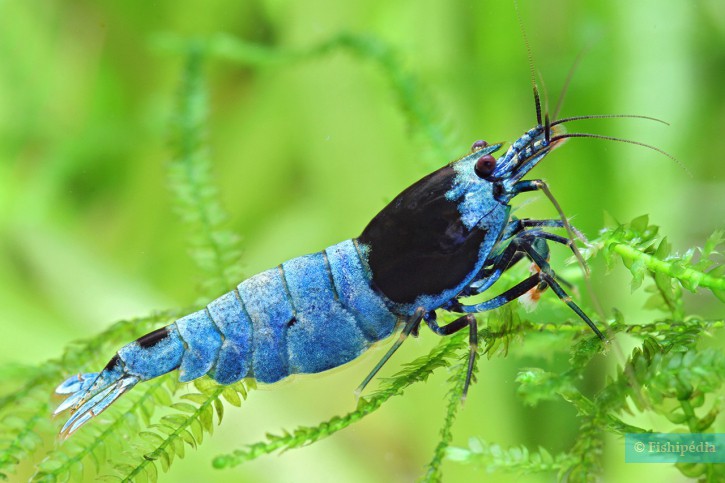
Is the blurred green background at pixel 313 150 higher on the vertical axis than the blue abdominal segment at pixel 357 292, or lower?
higher

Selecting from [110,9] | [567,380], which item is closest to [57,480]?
[567,380]

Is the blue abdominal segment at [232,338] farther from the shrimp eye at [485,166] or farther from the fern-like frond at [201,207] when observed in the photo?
the shrimp eye at [485,166]

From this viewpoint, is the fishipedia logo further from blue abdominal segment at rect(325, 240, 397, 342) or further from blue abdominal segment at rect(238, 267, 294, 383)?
blue abdominal segment at rect(238, 267, 294, 383)

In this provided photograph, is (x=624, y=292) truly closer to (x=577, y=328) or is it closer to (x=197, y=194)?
(x=577, y=328)

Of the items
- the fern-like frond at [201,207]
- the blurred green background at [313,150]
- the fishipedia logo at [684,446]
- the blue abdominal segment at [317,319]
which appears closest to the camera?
the fishipedia logo at [684,446]

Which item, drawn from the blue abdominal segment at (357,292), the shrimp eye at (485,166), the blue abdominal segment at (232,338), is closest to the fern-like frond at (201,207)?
the blue abdominal segment at (232,338)

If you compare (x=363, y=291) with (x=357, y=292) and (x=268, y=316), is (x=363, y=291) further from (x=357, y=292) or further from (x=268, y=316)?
(x=268, y=316)

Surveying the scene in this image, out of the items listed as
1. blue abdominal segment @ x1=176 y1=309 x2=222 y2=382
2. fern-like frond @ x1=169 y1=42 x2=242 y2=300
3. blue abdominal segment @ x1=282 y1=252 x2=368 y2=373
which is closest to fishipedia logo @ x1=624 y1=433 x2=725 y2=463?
blue abdominal segment @ x1=282 y1=252 x2=368 y2=373

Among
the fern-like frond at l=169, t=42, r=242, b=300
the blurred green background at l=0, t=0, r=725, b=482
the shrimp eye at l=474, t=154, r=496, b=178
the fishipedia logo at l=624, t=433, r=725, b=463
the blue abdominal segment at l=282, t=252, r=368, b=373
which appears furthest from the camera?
the blurred green background at l=0, t=0, r=725, b=482
